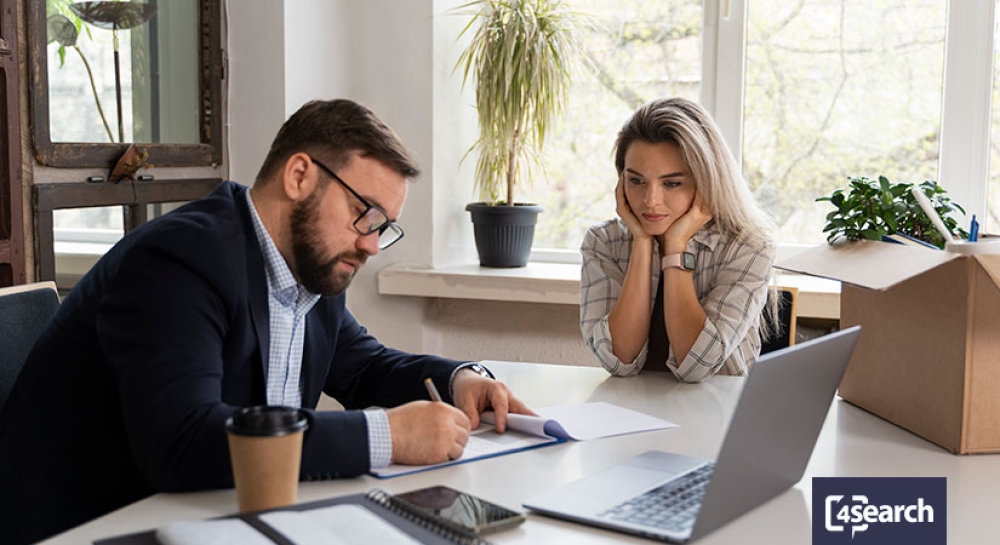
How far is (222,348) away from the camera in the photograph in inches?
54.2

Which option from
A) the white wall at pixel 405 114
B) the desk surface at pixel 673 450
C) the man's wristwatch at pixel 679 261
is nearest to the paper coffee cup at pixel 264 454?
the desk surface at pixel 673 450

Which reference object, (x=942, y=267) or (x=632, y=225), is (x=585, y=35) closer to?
(x=632, y=225)

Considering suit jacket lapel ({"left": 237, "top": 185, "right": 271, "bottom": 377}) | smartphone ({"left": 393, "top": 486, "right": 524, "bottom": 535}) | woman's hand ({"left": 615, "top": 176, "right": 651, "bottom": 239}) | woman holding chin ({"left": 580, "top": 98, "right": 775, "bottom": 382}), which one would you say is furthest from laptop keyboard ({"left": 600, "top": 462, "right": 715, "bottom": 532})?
woman's hand ({"left": 615, "top": 176, "right": 651, "bottom": 239})

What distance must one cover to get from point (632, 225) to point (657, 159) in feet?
0.55

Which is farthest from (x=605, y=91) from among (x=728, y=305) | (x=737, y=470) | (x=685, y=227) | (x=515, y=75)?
(x=737, y=470)

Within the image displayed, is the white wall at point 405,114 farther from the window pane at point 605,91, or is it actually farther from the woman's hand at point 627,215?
the woman's hand at point 627,215

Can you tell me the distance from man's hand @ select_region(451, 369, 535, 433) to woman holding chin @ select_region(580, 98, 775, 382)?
536mm

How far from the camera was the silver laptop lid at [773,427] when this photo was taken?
1.01 m

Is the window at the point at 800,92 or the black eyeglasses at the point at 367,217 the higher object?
the window at the point at 800,92

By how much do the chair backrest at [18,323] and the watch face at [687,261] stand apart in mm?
1281

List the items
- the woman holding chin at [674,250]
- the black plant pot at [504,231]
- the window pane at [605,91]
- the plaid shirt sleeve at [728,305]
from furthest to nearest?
the window pane at [605,91] < the black plant pot at [504,231] < the woman holding chin at [674,250] < the plaid shirt sleeve at [728,305]

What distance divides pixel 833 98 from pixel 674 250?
1420mm

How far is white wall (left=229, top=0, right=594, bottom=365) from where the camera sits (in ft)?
9.83

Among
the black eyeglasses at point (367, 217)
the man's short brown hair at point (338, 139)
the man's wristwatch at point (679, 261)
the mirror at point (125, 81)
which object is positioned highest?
the mirror at point (125, 81)
